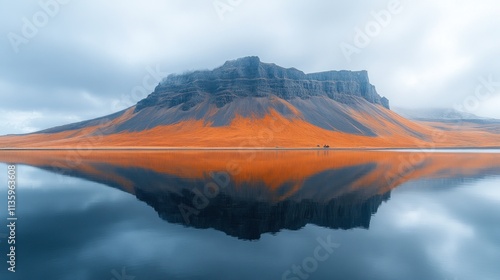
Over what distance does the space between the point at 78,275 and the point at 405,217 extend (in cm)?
2530

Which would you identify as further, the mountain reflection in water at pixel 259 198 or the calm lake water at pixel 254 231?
the mountain reflection in water at pixel 259 198

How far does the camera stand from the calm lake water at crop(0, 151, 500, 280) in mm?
16375

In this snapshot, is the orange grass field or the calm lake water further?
the orange grass field

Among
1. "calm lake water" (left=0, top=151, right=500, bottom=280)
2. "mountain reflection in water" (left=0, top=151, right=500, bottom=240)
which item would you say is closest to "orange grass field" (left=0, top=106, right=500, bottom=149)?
"mountain reflection in water" (left=0, top=151, right=500, bottom=240)

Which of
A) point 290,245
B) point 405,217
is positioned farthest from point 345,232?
point 405,217

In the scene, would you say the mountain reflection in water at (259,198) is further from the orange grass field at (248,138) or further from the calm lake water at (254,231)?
the orange grass field at (248,138)

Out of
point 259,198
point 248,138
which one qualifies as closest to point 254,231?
point 259,198

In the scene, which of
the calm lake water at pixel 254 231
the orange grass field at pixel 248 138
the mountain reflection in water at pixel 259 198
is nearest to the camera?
the calm lake water at pixel 254 231

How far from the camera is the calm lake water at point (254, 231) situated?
16.4m

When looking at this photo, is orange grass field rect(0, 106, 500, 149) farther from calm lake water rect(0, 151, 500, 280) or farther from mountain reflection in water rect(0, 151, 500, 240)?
calm lake water rect(0, 151, 500, 280)

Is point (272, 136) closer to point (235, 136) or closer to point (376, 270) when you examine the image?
point (235, 136)

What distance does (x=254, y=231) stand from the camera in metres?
21.9

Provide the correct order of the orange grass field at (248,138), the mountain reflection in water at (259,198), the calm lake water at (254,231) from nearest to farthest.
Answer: the calm lake water at (254,231) < the mountain reflection in water at (259,198) < the orange grass field at (248,138)

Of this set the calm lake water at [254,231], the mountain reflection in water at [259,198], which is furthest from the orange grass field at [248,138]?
the calm lake water at [254,231]
